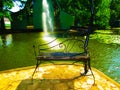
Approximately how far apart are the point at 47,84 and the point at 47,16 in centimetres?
2794

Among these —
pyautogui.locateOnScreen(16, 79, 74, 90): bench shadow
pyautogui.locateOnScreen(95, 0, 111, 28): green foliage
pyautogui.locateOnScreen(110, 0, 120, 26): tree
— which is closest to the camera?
pyautogui.locateOnScreen(16, 79, 74, 90): bench shadow

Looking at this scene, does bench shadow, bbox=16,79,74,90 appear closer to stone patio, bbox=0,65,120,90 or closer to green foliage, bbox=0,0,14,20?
stone patio, bbox=0,65,120,90

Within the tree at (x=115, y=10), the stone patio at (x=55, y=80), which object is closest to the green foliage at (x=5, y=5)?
the tree at (x=115, y=10)

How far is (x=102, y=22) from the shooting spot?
90.3ft

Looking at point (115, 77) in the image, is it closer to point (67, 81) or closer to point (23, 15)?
point (67, 81)

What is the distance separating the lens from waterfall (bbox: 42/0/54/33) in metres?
32.3

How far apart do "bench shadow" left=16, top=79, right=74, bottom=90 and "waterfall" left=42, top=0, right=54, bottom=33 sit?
26014 mm

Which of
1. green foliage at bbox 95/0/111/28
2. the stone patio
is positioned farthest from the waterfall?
the stone patio

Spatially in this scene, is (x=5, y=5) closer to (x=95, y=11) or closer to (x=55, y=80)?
(x=95, y=11)

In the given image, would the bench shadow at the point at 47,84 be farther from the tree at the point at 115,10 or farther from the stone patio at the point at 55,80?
the tree at the point at 115,10

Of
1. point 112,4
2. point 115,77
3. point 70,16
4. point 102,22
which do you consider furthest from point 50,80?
point 112,4

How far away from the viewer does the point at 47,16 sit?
3297 cm

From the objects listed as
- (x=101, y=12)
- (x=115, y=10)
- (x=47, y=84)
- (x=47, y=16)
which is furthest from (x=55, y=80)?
(x=115, y=10)

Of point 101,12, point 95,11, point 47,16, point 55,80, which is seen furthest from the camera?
point 47,16
